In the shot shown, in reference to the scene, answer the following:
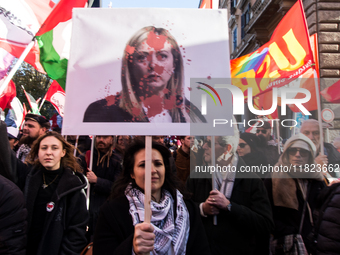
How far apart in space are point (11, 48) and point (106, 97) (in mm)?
2763

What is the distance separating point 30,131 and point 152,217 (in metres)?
3.42

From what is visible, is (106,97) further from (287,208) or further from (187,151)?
(187,151)

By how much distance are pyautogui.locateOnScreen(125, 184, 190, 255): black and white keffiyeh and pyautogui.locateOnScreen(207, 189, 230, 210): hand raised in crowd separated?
0.49 meters

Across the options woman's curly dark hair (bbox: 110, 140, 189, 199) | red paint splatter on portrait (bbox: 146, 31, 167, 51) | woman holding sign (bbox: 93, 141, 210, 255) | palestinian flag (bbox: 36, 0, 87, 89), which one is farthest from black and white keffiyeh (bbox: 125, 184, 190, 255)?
palestinian flag (bbox: 36, 0, 87, 89)

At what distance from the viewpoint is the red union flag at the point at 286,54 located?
14.9 feet

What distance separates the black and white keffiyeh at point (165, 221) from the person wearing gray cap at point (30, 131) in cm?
307

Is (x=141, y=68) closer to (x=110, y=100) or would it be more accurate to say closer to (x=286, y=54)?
(x=110, y=100)

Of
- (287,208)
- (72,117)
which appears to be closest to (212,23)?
(72,117)

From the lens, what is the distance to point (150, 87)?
2.04 meters

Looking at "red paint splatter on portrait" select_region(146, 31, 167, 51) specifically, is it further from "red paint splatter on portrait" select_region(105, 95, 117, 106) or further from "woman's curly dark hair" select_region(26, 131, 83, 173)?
"woman's curly dark hair" select_region(26, 131, 83, 173)

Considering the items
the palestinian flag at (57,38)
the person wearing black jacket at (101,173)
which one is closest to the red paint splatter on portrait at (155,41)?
the person wearing black jacket at (101,173)

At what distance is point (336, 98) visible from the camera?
6488mm

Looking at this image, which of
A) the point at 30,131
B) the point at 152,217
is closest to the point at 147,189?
the point at 152,217

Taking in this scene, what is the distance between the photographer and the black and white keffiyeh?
191 centimetres
